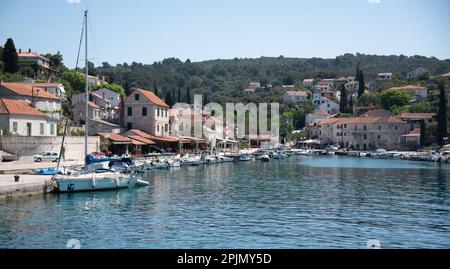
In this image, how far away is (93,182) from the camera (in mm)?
40969

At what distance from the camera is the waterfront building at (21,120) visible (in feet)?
178

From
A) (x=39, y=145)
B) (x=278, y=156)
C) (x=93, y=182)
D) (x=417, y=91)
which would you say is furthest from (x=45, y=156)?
(x=417, y=91)

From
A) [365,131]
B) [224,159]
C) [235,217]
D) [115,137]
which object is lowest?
[235,217]

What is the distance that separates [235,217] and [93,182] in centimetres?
1552

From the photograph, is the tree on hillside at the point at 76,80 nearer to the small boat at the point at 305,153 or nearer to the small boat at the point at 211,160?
the small boat at the point at 211,160

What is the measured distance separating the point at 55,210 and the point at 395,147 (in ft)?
350

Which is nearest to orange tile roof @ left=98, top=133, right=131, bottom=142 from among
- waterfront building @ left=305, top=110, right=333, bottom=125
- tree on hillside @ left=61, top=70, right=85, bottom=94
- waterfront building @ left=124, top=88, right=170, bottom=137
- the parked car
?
waterfront building @ left=124, top=88, right=170, bottom=137

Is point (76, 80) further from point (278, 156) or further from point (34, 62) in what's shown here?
point (278, 156)

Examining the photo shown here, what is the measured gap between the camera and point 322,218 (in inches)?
1169

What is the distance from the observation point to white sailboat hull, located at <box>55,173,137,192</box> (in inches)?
A: 1555

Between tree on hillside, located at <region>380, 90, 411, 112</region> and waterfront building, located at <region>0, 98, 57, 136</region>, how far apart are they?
10765 cm

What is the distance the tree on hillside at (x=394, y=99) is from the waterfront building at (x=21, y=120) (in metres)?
108
